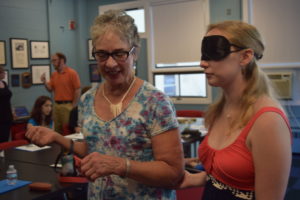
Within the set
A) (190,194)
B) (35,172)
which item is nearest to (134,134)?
(190,194)

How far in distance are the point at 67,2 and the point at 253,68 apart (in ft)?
23.1

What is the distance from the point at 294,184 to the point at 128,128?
12.0 ft

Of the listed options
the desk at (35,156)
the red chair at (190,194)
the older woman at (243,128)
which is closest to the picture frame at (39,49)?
the desk at (35,156)

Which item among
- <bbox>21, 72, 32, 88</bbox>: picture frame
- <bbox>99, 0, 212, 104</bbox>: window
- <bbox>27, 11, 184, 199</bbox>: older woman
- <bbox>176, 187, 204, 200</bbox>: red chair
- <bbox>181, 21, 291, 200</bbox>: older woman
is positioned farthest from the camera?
<bbox>21, 72, 32, 88</bbox>: picture frame

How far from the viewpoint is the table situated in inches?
88.4

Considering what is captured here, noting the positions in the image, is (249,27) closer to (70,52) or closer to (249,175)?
(249,175)

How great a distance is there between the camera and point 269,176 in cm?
114

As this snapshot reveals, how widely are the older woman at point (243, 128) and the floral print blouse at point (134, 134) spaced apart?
0.65 feet

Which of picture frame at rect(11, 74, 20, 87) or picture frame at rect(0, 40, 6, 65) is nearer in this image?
picture frame at rect(0, 40, 6, 65)

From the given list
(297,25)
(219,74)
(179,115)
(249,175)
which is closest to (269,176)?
(249,175)

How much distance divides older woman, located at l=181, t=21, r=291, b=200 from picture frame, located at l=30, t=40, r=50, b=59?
611 centimetres

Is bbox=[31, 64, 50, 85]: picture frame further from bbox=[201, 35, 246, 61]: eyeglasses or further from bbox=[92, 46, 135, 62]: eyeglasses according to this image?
bbox=[201, 35, 246, 61]: eyeglasses

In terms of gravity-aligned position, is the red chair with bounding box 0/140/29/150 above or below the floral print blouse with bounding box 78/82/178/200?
below

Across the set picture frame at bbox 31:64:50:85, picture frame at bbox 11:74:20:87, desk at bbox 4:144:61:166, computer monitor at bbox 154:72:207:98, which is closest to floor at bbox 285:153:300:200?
computer monitor at bbox 154:72:207:98
